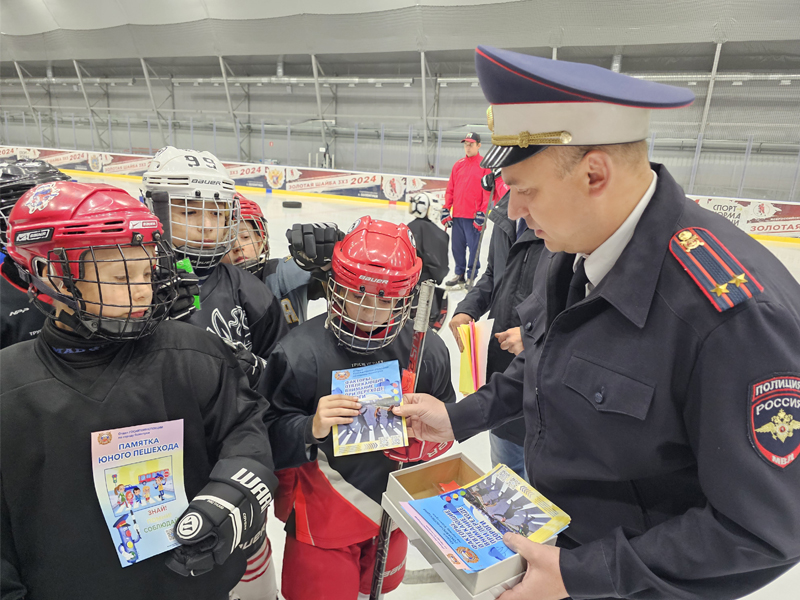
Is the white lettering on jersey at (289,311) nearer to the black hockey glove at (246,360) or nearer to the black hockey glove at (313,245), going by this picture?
the black hockey glove at (246,360)

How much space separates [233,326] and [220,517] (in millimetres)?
895

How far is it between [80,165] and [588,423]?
66.7 feet

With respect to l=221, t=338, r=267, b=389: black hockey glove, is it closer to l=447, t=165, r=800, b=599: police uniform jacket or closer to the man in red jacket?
l=447, t=165, r=800, b=599: police uniform jacket

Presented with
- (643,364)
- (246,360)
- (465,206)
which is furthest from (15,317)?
(465,206)

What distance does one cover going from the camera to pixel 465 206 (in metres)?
6.46

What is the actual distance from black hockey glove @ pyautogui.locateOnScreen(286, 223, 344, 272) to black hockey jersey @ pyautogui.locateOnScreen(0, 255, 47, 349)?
86cm

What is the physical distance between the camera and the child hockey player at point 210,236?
1.70 metres

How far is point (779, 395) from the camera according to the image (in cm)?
71

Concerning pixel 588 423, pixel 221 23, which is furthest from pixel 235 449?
pixel 221 23

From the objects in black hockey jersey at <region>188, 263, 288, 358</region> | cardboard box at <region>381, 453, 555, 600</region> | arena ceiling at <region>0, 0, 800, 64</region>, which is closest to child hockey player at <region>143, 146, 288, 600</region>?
black hockey jersey at <region>188, 263, 288, 358</region>

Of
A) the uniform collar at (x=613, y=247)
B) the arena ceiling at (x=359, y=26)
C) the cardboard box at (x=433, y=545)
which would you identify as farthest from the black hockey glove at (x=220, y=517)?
the arena ceiling at (x=359, y=26)

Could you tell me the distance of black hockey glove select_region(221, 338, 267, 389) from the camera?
1303 millimetres

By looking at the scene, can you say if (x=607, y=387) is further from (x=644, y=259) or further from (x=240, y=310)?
(x=240, y=310)

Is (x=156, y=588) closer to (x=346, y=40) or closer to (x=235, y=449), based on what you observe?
(x=235, y=449)
